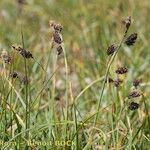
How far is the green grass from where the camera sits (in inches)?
83.2

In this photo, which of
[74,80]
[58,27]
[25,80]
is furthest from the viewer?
[74,80]

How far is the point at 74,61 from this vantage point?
12.2 ft

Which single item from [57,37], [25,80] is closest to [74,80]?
[25,80]

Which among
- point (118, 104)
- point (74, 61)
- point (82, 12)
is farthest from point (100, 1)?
point (118, 104)

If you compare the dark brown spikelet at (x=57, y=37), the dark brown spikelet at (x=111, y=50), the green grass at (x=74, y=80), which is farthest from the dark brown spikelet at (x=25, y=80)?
the dark brown spikelet at (x=111, y=50)

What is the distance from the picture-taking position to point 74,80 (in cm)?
369

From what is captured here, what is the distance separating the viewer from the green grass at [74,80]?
2.11 m

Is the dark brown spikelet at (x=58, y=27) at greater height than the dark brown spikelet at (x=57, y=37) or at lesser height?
Answer: greater

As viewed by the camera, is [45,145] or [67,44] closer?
[45,145]

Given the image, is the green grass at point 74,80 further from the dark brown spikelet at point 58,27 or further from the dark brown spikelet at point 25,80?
the dark brown spikelet at point 58,27

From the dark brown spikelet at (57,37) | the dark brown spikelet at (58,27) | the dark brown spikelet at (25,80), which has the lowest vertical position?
the dark brown spikelet at (25,80)

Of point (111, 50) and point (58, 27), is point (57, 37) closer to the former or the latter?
point (58, 27)

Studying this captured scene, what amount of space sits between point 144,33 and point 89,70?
886mm

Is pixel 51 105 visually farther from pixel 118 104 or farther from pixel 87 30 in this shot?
pixel 87 30
